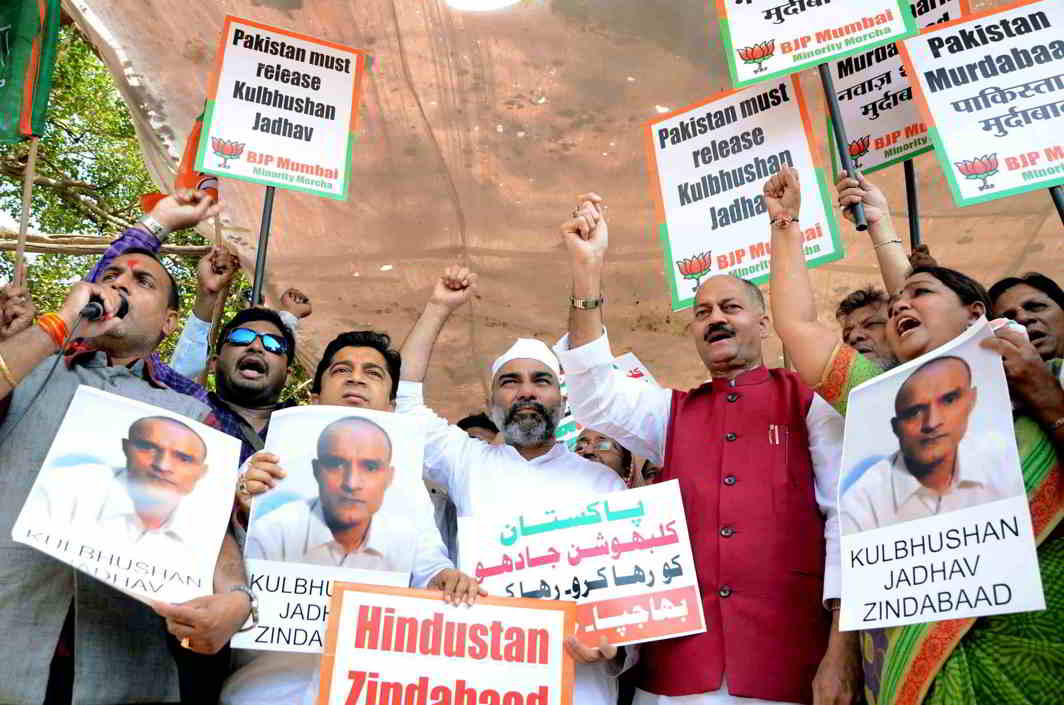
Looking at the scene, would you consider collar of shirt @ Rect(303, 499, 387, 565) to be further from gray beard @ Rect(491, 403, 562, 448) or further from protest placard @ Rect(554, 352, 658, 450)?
protest placard @ Rect(554, 352, 658, 450)

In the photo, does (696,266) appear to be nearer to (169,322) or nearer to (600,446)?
(600,446)

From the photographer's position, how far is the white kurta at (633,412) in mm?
2600

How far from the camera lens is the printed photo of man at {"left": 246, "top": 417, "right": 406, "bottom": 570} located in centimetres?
235

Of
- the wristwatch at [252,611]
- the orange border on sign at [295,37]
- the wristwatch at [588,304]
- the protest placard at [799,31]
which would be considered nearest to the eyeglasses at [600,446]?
the wristwatch at [588,304]

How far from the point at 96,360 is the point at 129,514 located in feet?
2.39

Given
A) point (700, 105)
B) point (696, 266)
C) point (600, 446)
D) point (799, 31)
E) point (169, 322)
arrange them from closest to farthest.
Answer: point (169, 322) < point (799, 31) < point (696, 266) < point (700, 105) < point (600, 446)

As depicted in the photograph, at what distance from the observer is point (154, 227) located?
330 cm

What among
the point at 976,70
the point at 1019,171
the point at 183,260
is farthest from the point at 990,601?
the point at 183,260

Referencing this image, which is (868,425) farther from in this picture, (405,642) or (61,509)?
(61,509)

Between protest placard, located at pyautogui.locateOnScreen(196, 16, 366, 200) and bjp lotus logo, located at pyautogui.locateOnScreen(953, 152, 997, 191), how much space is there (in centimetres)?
249

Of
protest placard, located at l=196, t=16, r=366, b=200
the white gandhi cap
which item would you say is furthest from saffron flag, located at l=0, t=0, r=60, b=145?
the white gandhi cap

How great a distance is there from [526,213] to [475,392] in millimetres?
2004

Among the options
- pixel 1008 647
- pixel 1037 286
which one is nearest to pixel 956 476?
pixel 1008 647

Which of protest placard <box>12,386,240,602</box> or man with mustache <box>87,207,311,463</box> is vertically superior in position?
man with mustache <box>87,207,311,463</box>
